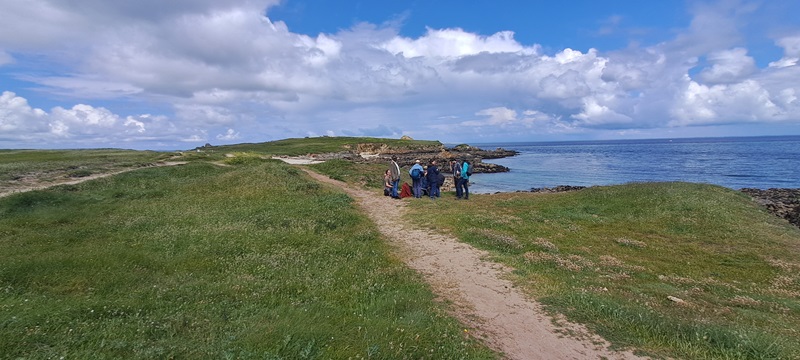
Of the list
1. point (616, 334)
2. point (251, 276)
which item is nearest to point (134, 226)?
point (251, 276)

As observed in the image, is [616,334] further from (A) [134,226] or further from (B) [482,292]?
(A) [134,226]

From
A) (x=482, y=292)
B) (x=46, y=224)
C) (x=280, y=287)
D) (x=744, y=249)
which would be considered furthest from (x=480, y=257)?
(x=46, y=224)

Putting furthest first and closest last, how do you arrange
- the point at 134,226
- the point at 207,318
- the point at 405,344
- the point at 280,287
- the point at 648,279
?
the point at 134,226, the point at 648,279, the point at 280,287, the point at 207,318, the point at 405,344

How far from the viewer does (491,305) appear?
9.53 m

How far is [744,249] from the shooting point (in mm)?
15859

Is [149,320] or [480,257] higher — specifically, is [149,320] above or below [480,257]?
above

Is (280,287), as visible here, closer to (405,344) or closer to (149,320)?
(149,320)

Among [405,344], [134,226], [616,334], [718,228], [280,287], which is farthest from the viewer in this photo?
[718,228]

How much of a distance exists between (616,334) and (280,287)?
7.08m

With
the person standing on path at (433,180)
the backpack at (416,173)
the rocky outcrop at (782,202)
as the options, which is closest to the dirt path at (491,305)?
the backpack at (416,173)

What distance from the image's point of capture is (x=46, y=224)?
15430mm

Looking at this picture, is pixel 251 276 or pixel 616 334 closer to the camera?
pixel 616 334

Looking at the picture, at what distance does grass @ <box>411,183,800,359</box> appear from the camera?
7.87m

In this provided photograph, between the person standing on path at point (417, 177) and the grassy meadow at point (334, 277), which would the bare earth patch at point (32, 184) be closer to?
the grassy meadow at point (334, 277)
